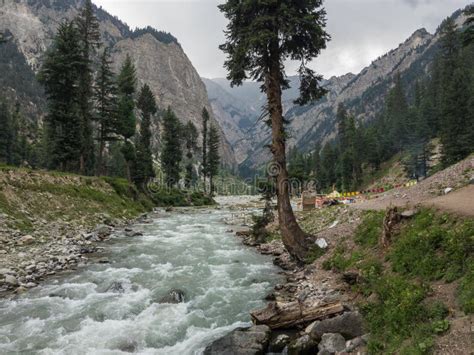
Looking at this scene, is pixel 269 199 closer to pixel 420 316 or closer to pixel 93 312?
pixel 93 312

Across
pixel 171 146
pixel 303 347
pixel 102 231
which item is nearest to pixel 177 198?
pixel 171 146

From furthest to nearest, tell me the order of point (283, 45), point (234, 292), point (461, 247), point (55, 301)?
point (283, 45), point (234, 292), point (55, 301), point (461, 247)

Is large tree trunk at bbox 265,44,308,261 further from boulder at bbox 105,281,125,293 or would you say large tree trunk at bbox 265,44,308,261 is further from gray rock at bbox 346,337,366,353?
gray rock at bbox 346,337,366,353

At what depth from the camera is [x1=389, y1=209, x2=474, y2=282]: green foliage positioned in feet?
30.3

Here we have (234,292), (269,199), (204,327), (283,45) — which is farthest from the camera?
(269,199)

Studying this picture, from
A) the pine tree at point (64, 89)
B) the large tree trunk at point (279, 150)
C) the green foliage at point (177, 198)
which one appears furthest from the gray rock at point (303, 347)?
the green foliage at point (177, 198)

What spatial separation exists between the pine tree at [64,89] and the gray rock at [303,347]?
138 feet

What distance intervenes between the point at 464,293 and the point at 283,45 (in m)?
13.2

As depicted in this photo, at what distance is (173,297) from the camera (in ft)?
46.2

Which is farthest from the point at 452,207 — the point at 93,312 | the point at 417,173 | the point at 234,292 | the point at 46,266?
the point at 417,173

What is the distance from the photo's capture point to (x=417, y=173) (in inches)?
3295

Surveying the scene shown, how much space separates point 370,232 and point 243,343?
862cm

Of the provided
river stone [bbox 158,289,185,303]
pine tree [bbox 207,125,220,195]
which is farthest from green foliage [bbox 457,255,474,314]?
pine tree [bbox 207,125,220,195]

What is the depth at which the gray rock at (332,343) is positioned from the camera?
28.7 feet
